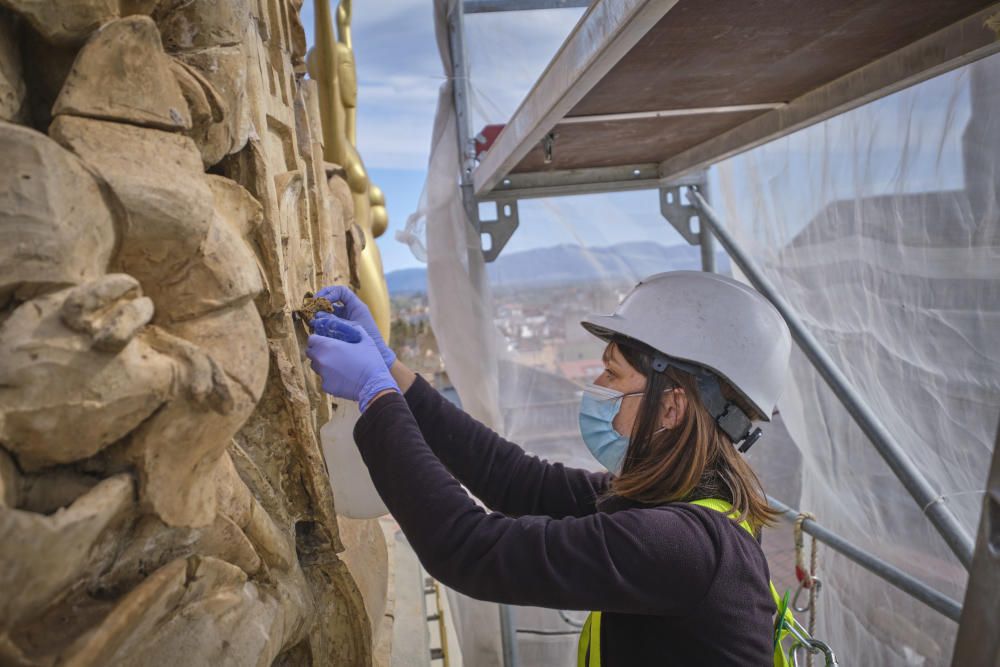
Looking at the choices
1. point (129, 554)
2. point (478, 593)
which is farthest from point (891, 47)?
point (129, 554)

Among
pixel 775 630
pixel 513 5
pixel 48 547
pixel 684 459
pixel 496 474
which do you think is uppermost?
pixel 513 5

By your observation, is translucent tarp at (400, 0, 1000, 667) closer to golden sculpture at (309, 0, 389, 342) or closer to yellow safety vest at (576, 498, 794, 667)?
golden sculpture at (309, 0, 389, 342)

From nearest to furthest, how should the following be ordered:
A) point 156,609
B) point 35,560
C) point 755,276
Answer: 1. point 35,560
2. point 156,609
3. point 755,276

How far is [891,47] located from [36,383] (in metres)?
1.70

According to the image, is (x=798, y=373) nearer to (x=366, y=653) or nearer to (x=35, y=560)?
(x=366, y=653)

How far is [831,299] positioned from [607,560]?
166 cm

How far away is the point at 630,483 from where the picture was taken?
1354 mm

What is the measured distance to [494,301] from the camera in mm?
3271

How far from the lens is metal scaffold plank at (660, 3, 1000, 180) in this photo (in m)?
1.38

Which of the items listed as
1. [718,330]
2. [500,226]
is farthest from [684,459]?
[500,226]

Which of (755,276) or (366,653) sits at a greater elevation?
(755,276)

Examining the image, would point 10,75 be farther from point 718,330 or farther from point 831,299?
point 831,299

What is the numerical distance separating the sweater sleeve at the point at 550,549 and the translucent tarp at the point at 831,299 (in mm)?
1101

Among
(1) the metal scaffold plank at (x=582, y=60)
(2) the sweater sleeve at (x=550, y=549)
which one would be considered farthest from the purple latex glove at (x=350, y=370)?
(1) the metal scaffold plank at (x=582, y=60)
